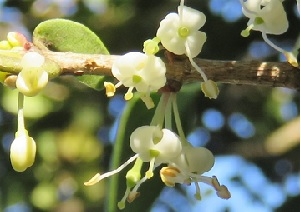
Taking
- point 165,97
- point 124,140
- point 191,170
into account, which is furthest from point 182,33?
point 124,140

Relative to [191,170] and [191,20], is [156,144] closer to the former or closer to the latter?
[191,170]

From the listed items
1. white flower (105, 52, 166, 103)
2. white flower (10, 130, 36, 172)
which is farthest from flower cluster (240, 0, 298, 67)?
white flower (10, 130, 36, 172)

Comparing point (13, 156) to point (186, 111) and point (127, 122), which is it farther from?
point (186, 111)

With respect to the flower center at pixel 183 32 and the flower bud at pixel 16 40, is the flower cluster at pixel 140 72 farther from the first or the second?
the flower bud at pixel 16 40

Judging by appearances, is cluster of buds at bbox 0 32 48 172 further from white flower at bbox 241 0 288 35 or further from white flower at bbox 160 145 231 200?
white flower at bbox 241 0 288 35

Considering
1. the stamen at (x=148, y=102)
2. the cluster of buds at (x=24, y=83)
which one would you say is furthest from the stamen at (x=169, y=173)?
the cluster of buds at (x=24, y=83)

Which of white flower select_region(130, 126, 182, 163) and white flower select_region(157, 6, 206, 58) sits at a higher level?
white flower select_region(157, 6, 206, 58)
